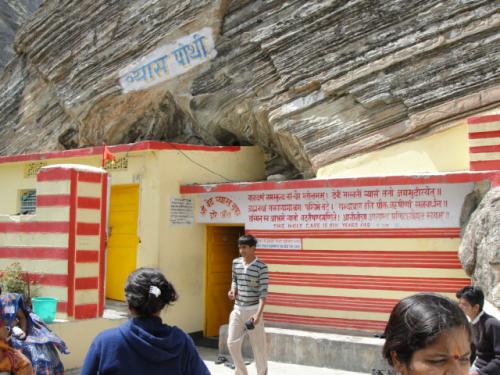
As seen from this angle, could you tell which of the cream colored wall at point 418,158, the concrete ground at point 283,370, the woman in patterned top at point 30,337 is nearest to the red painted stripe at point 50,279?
the concrete ground at point 283,370

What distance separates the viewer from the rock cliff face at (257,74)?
8664mm

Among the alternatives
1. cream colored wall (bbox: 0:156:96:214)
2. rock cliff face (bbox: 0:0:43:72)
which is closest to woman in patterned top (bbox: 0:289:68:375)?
cream colored wall (bbox: 0:156:96:214)

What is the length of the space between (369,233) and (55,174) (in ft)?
14.6

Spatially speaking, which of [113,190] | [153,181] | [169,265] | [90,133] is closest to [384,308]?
[169,265]

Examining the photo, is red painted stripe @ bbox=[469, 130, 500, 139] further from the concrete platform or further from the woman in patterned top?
the woman in patterned top

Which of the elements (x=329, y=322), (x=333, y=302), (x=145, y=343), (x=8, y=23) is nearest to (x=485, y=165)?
(x=333, y=302)

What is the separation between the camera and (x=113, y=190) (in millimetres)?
10297

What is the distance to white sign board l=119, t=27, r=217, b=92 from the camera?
11758 mm

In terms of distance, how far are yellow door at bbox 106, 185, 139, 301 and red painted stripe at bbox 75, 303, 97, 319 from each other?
247cm

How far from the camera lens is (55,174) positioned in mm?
7168

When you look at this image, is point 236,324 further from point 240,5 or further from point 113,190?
point 240,5

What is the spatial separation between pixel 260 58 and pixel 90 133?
4.95 m

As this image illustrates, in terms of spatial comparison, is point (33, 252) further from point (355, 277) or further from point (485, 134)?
point (485, 134)

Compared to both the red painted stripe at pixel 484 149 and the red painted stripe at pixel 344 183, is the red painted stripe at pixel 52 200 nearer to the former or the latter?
the red painted stripe at pixel 344 183
